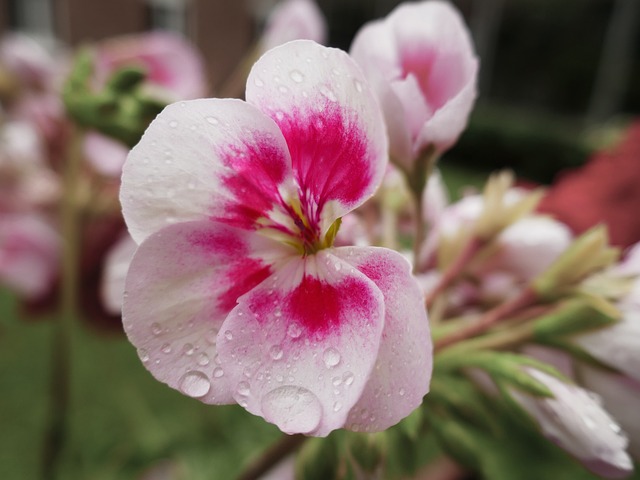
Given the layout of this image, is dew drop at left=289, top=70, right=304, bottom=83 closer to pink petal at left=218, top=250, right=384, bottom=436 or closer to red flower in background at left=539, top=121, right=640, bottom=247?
pink petal at left=218, top=250, right=384, bottom=436

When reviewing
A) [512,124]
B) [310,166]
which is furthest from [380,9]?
[310,166]

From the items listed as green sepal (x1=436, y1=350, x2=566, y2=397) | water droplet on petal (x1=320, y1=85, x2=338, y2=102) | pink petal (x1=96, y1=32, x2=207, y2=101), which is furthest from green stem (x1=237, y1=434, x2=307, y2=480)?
pink petal (x1=96, y1=32, x2=207, y2=101)

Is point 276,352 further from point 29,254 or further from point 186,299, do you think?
point 29,254

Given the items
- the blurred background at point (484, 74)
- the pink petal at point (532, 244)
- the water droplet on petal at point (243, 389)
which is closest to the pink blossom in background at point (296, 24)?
the pink petal at point (532, 244)

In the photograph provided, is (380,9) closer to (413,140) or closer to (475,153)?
(475,153)

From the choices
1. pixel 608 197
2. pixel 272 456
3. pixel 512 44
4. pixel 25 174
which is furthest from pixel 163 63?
pixel 512 44

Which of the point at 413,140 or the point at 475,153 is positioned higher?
the point at 413,140
